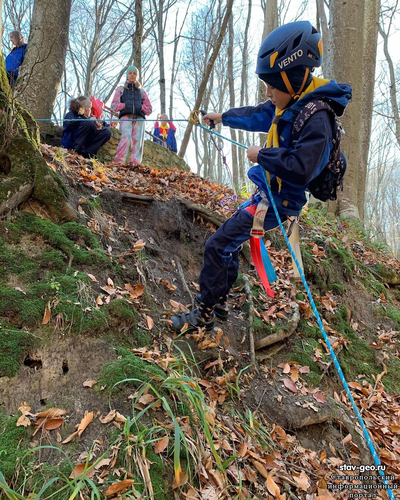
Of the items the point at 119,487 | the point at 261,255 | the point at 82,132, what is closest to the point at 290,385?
the point at 261,255

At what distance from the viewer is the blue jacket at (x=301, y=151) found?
2365 mm

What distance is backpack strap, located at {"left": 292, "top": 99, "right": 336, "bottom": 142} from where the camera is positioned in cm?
242

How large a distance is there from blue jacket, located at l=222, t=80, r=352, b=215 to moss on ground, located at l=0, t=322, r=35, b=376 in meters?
1.94

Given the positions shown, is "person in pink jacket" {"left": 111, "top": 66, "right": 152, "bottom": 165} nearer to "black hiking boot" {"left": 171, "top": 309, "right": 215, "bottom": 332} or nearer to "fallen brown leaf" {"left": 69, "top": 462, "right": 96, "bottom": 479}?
"black hiking boot" {"left": 171, "top": 309, "right": 215, "bottom": 332}

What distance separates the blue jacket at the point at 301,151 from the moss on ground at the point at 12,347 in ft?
6.37

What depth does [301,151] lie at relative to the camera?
2.35 metres

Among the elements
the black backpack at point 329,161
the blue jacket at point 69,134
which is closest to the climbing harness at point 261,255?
the black backpack at point 329,161

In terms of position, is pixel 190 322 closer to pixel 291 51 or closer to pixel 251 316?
pixel 251 316

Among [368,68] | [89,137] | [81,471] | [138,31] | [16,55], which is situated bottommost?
[81,471]

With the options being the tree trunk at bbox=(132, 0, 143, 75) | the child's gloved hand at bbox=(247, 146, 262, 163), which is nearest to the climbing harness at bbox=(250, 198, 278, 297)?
the child's gloved hand at bbox=(247, 146, 262, 163)

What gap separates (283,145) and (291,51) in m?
0.62

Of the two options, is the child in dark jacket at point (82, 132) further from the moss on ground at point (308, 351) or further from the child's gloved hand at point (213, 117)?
the moss on ground at point (308, 351)

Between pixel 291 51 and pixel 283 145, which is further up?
pixel 291 51

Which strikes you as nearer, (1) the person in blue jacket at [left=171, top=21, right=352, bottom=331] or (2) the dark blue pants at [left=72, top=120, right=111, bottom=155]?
(1) the person in blue jacket at [left=171, top=21, right=352, bottom=331]
